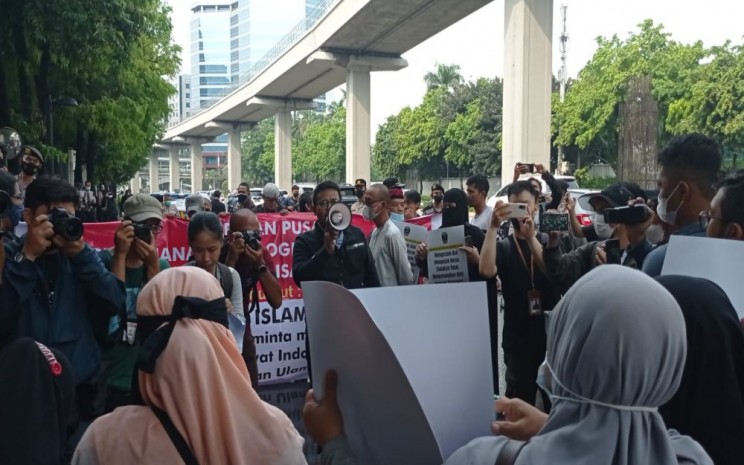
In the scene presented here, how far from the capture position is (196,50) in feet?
529

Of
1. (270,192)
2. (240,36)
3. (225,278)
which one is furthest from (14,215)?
(240,36)

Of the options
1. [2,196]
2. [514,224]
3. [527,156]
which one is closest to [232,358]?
[2,196]

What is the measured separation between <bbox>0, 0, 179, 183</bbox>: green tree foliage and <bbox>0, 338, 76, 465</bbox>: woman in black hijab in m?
10.0

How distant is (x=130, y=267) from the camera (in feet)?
11.9

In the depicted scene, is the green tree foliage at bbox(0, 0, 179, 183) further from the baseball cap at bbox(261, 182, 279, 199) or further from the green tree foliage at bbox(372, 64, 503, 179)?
the green tree foliage at bbox(372, 64, 503, 179)

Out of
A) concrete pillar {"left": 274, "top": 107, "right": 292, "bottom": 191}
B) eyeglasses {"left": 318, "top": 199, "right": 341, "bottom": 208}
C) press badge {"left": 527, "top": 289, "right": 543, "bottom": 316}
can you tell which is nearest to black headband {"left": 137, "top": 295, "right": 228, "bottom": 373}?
press badge {"left": 527, "top": 289, "right": 543, "bottom": 316}

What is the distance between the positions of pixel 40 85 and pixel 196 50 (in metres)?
156

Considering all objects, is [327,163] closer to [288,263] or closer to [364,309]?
[288,263]

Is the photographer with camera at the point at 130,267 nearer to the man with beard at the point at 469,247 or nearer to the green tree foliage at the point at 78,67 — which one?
the man with beard at the point at 469,247

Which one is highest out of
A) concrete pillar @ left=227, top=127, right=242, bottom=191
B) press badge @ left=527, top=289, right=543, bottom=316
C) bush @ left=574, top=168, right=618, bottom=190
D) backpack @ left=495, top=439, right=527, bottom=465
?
concrete pillar @ left=227, top=127, right=242, bottom=191

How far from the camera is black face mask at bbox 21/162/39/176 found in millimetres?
6105

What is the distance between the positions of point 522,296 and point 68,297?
2.63 m

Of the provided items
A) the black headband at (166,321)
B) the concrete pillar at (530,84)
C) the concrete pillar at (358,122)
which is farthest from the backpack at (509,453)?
the concrete pillar at (358,122)

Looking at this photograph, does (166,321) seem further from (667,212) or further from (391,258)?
(391,258)
